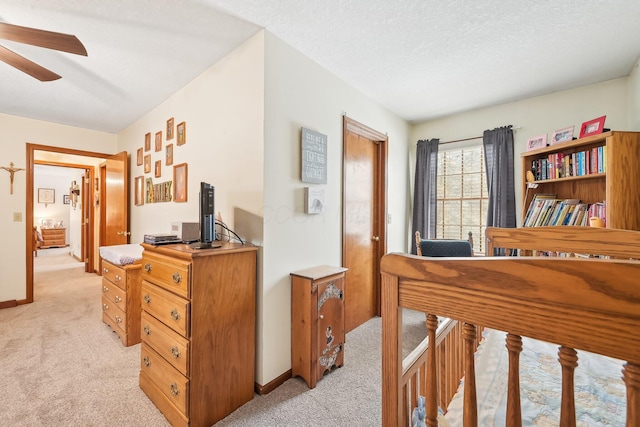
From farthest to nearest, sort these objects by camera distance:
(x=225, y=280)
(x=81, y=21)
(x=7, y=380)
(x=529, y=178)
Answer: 1. (x=529, y=178)
2. (x=7, y=380)
3. (x=81, y=21)
4. (x=225, y=280)

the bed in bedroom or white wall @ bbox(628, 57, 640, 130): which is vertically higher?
white wall @ bbox(628, 57, 640, 130)

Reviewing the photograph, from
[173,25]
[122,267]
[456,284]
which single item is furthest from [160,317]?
[173,25]

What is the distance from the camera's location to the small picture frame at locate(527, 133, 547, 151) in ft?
8.64

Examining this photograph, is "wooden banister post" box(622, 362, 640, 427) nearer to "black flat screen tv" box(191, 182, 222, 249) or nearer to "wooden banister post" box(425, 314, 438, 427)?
"wooden banister post" box(425, 314, 438, 427)

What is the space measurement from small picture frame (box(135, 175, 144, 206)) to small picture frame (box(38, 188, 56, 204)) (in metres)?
7.67

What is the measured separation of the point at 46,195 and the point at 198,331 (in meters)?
10.5

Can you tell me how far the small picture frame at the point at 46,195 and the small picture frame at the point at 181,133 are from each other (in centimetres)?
903

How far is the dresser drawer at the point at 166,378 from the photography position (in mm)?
1499

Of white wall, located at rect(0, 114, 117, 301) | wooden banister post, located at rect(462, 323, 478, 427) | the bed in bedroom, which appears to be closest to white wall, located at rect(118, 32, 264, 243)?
the bed in bedroom

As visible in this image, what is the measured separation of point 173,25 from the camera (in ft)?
5.89

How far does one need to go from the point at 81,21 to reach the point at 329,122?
180 centimetres

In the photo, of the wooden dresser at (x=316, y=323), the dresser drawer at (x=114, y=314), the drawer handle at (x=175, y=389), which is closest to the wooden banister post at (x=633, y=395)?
the wooden dresser at (x=316, y=323)

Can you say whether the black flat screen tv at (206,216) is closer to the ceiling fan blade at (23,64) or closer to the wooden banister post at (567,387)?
the ceiling fan blade at (23,64)

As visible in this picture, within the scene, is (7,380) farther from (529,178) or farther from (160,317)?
(529,178)
